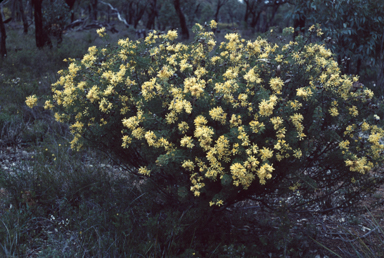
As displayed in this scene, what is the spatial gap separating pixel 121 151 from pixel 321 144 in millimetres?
1891

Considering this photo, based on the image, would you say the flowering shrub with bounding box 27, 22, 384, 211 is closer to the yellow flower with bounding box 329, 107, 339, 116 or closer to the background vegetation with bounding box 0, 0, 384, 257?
the yellow flower with bounding box 329, 107, 339, 116

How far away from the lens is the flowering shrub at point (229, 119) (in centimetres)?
238

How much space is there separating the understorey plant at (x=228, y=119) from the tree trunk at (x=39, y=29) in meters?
8.57

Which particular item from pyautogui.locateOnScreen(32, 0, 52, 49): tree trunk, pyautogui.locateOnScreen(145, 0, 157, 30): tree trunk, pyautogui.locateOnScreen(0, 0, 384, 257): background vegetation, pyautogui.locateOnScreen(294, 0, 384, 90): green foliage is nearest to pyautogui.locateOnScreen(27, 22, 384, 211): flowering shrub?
pyautogui.locateOnScreen(0, 0, 384, 257): background vegetation

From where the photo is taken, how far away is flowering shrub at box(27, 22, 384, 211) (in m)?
2.38

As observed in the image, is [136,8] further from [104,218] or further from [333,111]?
[333,111]

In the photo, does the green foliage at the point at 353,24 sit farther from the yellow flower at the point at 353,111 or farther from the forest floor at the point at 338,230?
the yellow flower at the point at 353,111

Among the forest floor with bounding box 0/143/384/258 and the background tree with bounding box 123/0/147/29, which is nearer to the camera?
the forest floor with bounding box 0/143/384/258

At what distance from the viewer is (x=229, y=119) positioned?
2.70m

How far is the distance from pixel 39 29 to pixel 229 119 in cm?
1018

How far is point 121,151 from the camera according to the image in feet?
10.6

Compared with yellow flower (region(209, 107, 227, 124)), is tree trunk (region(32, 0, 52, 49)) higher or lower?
higher

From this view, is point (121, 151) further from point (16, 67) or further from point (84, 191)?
point (16, 67)

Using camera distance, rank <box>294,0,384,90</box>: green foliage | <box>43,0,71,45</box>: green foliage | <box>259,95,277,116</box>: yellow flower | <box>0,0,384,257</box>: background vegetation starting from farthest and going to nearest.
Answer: <box>43,0,71,45</box>: green foliage, <box>294,0,384,90</box>: green foliage, <box>0,0,384,257</box>: background vegetation, <box>259,95,277,116</box>: yellow flower
